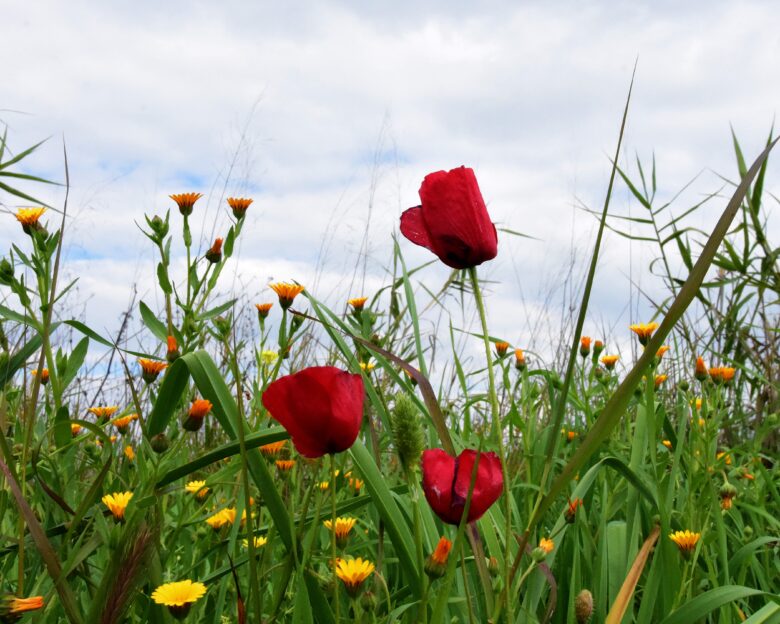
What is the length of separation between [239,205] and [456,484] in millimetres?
848

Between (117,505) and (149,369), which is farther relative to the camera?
(149,369)

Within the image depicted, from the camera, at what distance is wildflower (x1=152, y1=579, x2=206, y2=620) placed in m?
0.75

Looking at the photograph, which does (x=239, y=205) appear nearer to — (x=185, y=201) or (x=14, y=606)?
(x=185, y=201)

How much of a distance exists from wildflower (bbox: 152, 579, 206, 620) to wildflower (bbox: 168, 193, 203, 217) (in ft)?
2.32

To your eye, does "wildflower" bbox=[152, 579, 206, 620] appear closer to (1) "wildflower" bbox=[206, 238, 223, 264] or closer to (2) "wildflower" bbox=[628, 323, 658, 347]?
(1) "wildflower" bbox=[206, 238, 223, 264]

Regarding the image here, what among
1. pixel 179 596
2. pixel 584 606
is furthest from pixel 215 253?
pixel 584 606

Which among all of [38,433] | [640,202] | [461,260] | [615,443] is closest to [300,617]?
[461,260]

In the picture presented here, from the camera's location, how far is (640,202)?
219 centimetres

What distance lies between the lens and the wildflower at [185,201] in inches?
52.4

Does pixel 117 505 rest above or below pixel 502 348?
below

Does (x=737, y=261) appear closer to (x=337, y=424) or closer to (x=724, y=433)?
(x=724, y=433)

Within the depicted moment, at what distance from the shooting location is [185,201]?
4.41 ft

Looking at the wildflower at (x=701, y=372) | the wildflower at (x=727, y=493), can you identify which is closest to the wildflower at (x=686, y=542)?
the wildflower at (x=727, y=493)

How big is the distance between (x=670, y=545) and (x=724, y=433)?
1.81 meters
